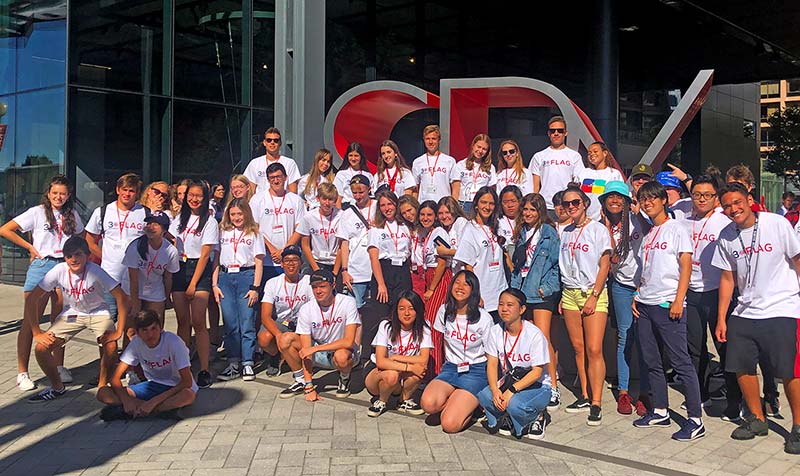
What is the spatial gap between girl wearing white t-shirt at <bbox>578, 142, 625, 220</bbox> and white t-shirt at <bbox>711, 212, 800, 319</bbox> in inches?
79.2

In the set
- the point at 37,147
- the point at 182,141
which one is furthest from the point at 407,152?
the point at 37,147

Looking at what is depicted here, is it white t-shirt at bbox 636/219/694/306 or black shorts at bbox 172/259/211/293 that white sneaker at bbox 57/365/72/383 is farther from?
white t-shirt at bbox 636/219/694/306

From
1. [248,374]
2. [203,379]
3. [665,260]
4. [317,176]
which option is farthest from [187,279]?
[665,260]

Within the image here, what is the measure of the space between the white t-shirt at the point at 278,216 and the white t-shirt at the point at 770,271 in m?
Answer: 4.18

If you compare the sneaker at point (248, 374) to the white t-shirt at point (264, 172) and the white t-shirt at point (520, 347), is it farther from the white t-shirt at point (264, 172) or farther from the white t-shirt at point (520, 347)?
the white t-shirt at point (520, 347)

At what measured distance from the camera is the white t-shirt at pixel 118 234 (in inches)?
264

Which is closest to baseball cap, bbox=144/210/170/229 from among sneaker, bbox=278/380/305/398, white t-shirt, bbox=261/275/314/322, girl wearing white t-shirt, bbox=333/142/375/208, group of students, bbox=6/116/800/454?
group of students, bbox=6/116/800/454

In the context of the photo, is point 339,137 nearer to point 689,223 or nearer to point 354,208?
point 354,208

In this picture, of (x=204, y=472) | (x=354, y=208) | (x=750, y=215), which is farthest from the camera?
(x=354, y=208)

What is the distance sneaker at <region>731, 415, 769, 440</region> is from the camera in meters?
5.31

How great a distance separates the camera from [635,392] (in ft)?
22.0

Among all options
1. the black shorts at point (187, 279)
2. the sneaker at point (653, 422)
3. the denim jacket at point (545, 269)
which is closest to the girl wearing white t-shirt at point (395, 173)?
the black shorts at point (187, 279)

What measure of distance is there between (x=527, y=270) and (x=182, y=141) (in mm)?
9886

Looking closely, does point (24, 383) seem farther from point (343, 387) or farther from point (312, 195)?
point (312, 195)
